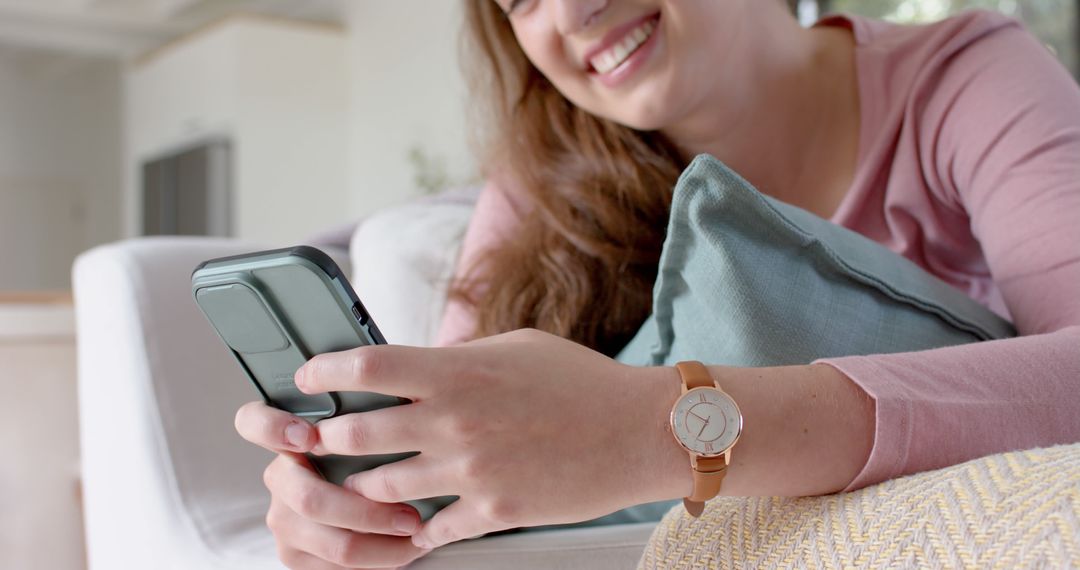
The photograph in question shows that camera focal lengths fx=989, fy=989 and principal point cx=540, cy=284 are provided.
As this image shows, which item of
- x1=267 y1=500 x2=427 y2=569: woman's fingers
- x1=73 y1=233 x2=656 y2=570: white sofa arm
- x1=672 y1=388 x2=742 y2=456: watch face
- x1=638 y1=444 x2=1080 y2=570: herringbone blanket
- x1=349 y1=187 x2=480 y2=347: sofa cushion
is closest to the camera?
x1=638 y1=444 x2=1080 y2=570: herringbone blanket

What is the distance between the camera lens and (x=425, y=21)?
5.38 metres

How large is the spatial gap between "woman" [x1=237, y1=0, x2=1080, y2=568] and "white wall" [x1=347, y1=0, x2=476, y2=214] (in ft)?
12.4

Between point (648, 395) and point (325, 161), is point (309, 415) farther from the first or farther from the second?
point (325, 161)

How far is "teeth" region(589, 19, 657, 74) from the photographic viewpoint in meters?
1.04

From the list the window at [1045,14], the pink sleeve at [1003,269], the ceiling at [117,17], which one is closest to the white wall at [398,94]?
the ceiling at [117,17]

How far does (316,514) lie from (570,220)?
56 centimetres

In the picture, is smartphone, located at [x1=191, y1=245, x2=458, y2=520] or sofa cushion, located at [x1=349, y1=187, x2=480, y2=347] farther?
sofa cushion, located at [x1=349, y1=187, x2=480, y2=347]

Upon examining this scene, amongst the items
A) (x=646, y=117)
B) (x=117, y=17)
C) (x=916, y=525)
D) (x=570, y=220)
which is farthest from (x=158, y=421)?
(x=117, y=17)

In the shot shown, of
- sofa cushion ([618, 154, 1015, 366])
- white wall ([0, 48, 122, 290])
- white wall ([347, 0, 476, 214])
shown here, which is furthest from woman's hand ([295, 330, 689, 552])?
white wall ([0, 48, 122, 290])

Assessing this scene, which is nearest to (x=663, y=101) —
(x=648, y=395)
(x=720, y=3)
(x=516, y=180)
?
(x=720, y=3)

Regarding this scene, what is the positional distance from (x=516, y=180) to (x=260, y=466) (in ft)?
1.49

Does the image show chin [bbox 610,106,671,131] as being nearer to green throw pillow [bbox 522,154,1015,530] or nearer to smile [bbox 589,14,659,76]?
smile [bbox 589,14,659,76]

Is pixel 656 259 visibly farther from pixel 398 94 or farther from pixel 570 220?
pixel 398 94

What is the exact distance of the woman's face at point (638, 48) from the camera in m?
1.03
